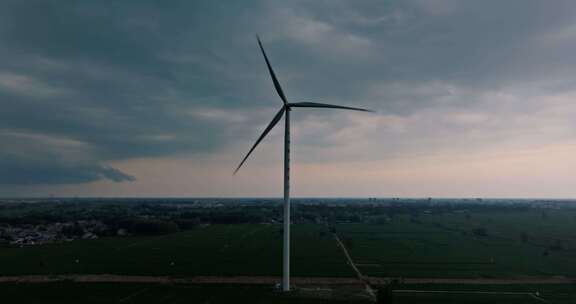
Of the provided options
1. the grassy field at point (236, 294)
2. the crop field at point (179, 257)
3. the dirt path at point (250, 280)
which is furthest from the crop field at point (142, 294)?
the crop field at point (179, 257)

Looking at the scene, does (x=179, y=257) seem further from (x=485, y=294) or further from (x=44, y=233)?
(x=44, y=233)

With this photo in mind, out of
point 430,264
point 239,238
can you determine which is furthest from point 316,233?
point 430,264

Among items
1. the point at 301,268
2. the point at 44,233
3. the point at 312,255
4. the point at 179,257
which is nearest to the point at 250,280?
the point at 301,268

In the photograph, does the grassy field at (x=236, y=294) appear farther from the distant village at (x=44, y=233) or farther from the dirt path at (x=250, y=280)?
the distant village at (x=44, y=233)

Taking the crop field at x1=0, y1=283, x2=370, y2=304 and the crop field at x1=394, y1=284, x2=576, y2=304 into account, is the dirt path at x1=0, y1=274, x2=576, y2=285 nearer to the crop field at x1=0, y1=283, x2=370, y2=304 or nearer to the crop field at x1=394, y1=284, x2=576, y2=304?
the crop field at x1=0, y1=283, x2=370, y2=304

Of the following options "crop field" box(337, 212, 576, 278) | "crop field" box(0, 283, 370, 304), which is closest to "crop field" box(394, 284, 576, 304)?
"crop field" box(337, 212, 576, 278)

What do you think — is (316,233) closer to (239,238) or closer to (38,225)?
(239,238)
